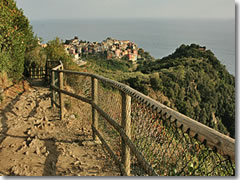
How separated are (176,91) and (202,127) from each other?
27.3m

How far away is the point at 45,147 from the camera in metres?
3.23

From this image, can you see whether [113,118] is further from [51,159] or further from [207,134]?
[207,134]

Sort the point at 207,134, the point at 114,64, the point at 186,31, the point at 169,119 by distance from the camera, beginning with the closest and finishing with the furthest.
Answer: the point at 207,134
the point at 169,119
the point at 186,31
the point at 114,64

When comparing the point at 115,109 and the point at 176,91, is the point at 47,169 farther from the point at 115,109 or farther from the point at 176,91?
the point at 176,91

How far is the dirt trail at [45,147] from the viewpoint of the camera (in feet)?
8.96

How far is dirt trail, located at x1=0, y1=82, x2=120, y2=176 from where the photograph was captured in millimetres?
2732

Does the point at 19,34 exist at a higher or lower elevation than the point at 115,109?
higher

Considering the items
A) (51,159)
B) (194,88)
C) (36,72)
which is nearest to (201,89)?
(194,88)

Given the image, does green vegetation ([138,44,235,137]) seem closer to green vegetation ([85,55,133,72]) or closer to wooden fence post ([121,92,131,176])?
green vegetation ([85,55,133,72])

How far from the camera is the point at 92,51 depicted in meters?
43.4

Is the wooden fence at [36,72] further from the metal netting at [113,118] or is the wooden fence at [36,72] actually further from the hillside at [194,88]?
the hillside at [194,88]

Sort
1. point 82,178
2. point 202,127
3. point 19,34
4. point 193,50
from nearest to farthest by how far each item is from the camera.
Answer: point 202,127 < point 82,178 < point 19,34 < point 193,50

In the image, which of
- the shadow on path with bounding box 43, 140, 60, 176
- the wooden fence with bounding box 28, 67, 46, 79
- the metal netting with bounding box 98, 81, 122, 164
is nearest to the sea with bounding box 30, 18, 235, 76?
the metal netting with bounding box 98, 81, 122, 164

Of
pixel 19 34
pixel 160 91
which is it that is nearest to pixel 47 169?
pixel 19 34
